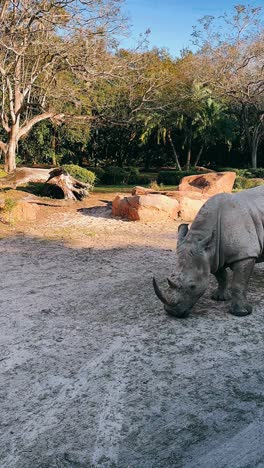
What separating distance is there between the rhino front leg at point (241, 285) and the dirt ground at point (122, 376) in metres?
0.12

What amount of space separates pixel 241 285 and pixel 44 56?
17.1m

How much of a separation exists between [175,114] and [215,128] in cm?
302

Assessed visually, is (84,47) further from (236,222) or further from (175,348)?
(175,348)

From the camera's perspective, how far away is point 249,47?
2636 cm

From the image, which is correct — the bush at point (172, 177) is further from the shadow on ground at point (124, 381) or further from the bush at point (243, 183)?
the shadow on ground at point (124, 381)

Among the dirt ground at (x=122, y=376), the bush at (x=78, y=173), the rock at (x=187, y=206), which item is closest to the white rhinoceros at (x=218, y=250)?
the dirt ground at (x=122, y=376)

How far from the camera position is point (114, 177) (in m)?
22.7

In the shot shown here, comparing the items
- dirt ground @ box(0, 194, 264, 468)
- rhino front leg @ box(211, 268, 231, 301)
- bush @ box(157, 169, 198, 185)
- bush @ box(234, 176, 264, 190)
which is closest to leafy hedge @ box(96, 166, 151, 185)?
bush @ box(157, 169, 198, 185)

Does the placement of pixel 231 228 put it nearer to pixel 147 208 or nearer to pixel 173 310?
pixel 173 310

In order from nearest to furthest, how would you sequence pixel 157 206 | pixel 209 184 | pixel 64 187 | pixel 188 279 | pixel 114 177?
pixel 188 279
pixel 157 206
pixel 64 187
pixel 209 184
pixel 114 177

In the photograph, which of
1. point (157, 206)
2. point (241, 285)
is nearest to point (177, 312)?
point (241, 285)

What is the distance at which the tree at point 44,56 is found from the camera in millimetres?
17188

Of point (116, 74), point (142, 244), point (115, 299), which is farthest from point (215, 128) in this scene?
point (115, 299)

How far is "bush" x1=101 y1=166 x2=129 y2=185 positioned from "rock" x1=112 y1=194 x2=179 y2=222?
9066 millimetres
